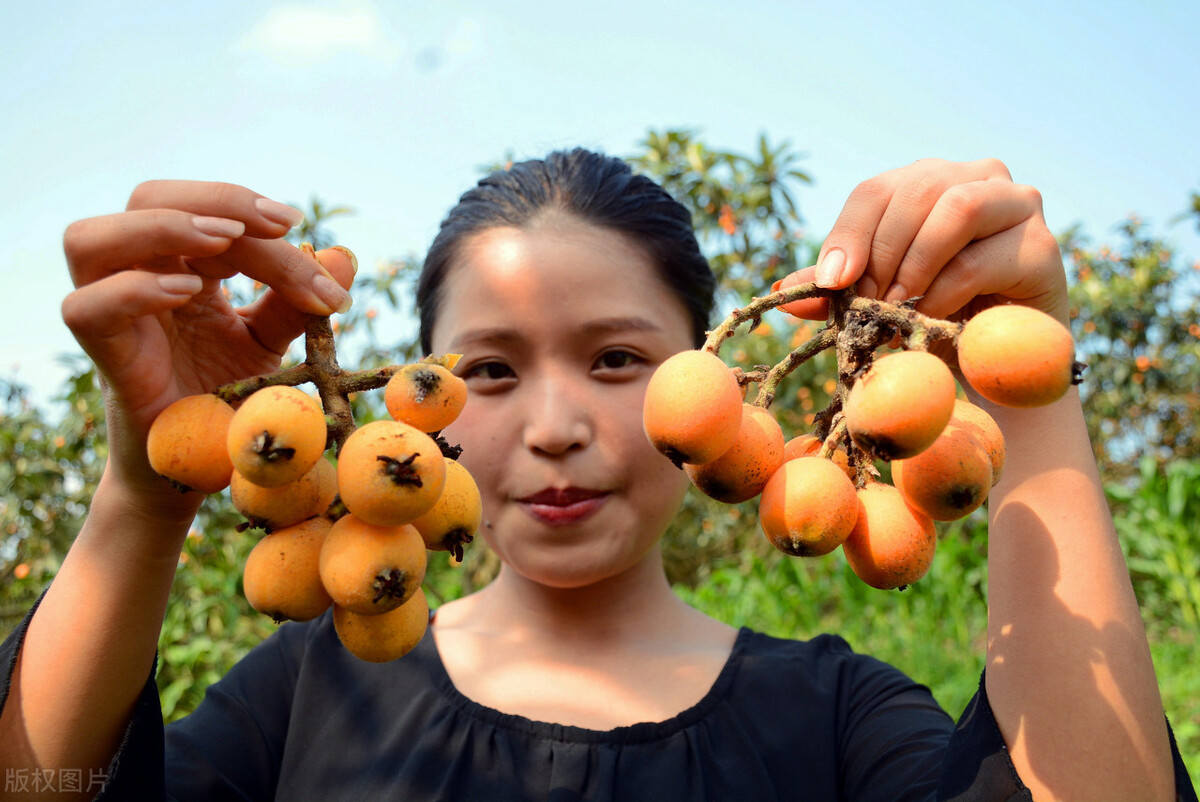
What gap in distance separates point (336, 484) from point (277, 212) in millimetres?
528

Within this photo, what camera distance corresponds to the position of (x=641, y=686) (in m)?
2.46

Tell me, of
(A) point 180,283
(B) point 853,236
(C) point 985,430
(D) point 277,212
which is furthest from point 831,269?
(A) point 180,283

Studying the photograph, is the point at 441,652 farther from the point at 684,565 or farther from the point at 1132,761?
the point at 684,565

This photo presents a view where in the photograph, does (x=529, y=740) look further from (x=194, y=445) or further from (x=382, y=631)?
(x=194, y=445)

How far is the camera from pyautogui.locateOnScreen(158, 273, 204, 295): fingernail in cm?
136

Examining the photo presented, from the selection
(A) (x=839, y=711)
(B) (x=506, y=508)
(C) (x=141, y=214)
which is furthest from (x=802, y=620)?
(C) (x=141, y=214)

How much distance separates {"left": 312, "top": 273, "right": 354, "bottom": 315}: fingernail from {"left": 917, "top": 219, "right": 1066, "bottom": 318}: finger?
1072 millimetres

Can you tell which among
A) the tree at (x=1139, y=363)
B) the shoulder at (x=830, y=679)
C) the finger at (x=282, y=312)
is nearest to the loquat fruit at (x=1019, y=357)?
the finger at (x=282, y=312)

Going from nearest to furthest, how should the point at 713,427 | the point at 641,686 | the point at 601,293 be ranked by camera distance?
the point at 713,427
the point at 601,293
the point at 641,686

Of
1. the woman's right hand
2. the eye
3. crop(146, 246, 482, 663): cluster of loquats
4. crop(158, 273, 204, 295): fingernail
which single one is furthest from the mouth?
crop(158, 273, 204, 295): fingernail

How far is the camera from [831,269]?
140 centimetres

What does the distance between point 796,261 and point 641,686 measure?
15.4 feet

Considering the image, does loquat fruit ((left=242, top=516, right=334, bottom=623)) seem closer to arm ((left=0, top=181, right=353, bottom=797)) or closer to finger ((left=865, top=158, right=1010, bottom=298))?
arm ((left=0, top=181, right=353, bottom=797))

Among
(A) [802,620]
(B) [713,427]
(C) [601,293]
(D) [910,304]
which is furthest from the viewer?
(A) [802,620]
